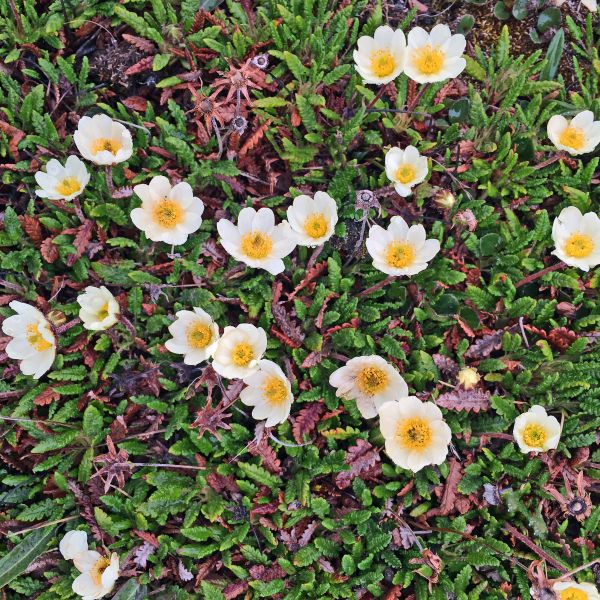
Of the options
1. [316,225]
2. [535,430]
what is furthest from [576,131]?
[535,430]

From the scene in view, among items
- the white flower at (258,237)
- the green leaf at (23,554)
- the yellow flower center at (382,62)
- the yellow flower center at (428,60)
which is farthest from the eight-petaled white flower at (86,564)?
the yellow flower center at (428,60)

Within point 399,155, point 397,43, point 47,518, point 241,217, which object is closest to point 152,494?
point 47,518

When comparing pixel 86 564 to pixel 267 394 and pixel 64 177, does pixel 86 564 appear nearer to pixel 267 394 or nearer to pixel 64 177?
pixel 267 394

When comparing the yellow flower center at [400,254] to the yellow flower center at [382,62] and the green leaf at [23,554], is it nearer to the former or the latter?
the yellow flower center at [382,62]

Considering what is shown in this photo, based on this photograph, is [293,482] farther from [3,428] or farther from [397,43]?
[397,43]

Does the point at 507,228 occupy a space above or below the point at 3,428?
above

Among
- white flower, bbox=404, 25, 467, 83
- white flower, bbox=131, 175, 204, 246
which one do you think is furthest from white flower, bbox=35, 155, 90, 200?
white flower, bbox=404, 25, 467, 83
